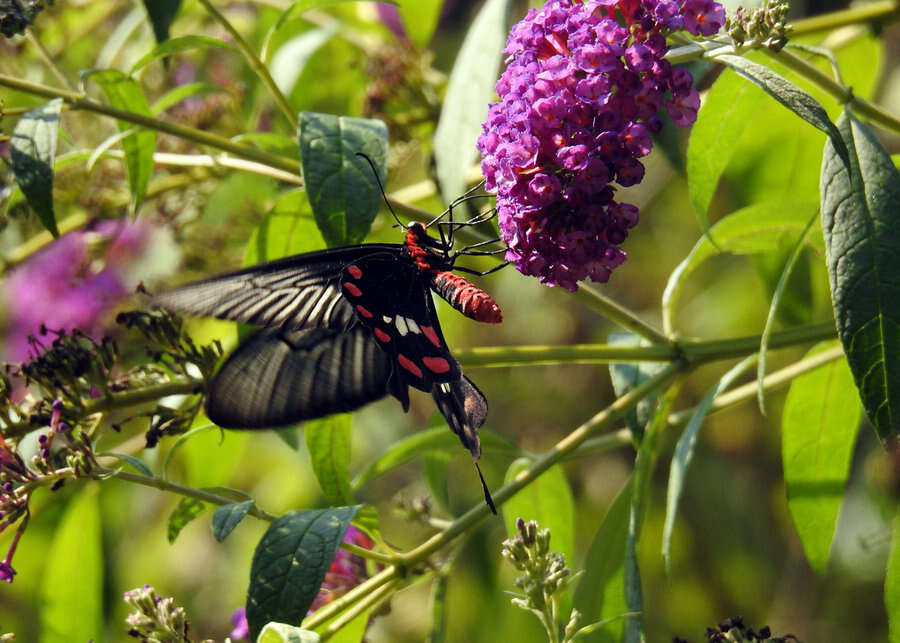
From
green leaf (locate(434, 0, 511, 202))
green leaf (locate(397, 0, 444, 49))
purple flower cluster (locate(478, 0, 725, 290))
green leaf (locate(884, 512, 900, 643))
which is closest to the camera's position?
purple flower cluster (locate(478, 0, 725, 290))

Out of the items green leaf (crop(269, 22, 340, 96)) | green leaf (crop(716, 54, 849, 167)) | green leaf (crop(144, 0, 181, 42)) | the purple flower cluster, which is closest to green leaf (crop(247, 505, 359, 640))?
the purple flower cluster

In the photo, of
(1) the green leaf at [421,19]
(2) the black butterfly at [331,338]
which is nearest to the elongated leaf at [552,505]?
(2) the black butterfly at [331,338]

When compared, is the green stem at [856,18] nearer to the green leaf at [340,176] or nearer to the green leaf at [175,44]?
the green leaf at [340,176]

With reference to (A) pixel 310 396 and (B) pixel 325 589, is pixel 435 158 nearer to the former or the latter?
(A) pixel 310 396

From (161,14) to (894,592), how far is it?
1555 millimetres

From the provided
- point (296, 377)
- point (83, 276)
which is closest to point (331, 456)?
point (296, 377)

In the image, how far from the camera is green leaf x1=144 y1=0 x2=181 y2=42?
1755 mm

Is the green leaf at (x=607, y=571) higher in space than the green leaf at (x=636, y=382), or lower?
lower

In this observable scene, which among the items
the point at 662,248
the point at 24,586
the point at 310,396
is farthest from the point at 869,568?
the point at 24,586

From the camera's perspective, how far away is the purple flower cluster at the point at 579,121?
126 centimetres

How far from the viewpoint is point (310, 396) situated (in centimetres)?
152

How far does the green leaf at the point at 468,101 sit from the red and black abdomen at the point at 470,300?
21 cm

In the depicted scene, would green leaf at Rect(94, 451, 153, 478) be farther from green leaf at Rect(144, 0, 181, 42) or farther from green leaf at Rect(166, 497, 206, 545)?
green leaf at Rect(144, 0, 181, 42)

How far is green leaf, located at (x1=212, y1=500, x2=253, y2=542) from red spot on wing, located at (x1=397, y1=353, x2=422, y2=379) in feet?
1.10
